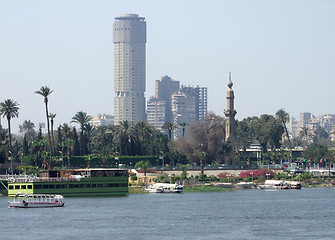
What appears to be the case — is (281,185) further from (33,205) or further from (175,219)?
(175,219)

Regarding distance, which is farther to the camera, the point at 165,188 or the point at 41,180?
the point at 165,188

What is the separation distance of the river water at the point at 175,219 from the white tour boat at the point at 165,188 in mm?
23004

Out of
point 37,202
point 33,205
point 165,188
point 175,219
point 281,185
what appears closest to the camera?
point 175,219

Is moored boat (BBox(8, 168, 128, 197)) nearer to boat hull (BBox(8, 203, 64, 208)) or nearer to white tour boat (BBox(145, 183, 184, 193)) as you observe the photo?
boat hull (BBox(8, 203, 64, 208))

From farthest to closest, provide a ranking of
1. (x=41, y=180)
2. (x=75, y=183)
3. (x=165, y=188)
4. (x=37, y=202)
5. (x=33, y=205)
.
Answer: (x=165, y=188), (x=75, y=183), (x=41, y=180), (x=37, y=202), (x=33, y=205)

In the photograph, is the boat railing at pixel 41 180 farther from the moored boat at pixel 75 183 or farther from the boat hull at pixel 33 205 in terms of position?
the boat hull at pixel 33 205

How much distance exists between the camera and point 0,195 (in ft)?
526

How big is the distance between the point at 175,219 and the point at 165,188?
6359 centimetres

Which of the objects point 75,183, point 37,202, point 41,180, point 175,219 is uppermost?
point 41,180

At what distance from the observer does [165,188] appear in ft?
571

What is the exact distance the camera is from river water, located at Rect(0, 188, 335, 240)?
3730 inches

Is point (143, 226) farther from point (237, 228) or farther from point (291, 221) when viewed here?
point (291, 221)

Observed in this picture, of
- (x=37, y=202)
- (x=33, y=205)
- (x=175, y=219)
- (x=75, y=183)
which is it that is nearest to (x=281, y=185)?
(x=75, y=183)

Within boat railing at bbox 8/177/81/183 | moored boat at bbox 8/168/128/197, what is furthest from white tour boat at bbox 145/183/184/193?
boat railing at bbox 8/177/81/183
